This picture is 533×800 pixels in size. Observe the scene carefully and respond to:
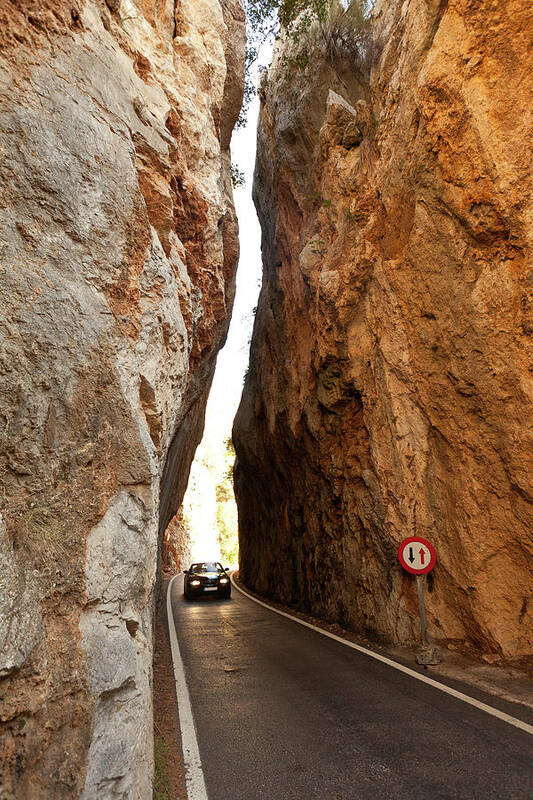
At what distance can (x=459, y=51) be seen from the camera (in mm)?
7875

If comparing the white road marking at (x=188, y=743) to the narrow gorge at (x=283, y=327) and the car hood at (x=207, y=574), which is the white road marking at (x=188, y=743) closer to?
the narrow gorge at (x=283, y=327)

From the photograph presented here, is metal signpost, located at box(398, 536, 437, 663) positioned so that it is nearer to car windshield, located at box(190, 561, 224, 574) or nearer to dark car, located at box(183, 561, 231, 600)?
dark car, located at box(183, 561, 231, 600)

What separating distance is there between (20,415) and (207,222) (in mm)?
6273

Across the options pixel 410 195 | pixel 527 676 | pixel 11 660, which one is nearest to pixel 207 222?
pixel 410 195

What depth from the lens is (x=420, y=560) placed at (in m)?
7.82

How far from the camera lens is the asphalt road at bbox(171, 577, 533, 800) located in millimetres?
→ 3832

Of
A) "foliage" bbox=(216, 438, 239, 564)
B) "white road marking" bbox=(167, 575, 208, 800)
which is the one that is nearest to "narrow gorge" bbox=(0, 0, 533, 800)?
"white road marking" bbox=(167, 575, 208, 800)

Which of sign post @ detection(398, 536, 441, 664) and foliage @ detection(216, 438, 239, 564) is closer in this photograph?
sign post @ detection(398, 536, 441, 664)

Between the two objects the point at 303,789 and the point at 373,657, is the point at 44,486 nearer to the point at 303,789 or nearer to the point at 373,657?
the point at 303,789

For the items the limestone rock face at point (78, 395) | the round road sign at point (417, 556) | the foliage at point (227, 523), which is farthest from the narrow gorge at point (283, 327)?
the foliage at point (227, 523)

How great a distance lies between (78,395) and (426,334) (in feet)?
22.4

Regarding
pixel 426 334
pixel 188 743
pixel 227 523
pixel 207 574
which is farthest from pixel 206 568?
pixel 227 523

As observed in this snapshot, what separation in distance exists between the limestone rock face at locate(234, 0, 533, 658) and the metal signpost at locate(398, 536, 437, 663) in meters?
0.57

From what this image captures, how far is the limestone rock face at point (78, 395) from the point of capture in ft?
9.91
